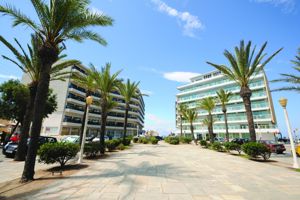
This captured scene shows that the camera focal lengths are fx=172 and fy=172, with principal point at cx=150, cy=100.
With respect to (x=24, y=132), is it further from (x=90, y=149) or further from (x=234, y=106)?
(x=234, y=106)

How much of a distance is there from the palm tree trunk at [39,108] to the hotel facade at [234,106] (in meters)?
45.7

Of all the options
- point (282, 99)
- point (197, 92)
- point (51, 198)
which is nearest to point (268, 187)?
point (51, 198)

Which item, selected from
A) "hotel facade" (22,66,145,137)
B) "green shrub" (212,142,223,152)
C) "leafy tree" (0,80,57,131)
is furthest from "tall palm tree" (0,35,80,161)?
"hotel facade" (22,66,145,137)

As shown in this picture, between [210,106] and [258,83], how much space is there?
28144 millimetres

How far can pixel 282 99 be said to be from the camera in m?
11.7

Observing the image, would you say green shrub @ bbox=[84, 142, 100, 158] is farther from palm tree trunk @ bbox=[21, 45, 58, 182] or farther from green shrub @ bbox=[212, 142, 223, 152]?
green shrub @ bbox=[212, 142, 223, 152]

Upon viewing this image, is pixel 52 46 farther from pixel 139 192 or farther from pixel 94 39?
pixel 139 192

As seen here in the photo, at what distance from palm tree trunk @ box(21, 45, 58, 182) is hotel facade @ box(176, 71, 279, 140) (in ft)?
150

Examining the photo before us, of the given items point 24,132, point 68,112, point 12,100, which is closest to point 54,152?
point 24,132

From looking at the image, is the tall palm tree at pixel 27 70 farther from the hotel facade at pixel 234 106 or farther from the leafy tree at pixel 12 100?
the hotel facade at pixel 234 106

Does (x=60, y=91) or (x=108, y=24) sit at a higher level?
(x=60, y=91)

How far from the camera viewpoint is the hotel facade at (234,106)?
50031 mm

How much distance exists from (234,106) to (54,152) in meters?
59.5

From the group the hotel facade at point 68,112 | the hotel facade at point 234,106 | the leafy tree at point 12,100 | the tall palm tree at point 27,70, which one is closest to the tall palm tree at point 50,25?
the tall palm tree at point 27,70
